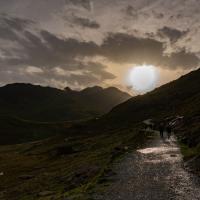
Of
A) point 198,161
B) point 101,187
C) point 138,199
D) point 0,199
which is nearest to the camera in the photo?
point 138,199

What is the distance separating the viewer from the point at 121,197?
32.2 metres

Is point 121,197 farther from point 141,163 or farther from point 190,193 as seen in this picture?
point 141,163

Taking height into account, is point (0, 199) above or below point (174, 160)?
below

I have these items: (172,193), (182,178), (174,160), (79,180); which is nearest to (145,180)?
(182,178)

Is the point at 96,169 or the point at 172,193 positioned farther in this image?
the point at 96,169

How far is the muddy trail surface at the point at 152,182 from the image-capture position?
3212 centimetres

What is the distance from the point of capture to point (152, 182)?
37.7 metres

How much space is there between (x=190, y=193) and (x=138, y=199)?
16.6 feet

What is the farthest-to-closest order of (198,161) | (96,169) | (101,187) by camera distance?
(96,169) → (198,161) → (101,187)

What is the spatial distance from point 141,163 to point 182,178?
1351cm

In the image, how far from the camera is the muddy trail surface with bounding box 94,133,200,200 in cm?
3212

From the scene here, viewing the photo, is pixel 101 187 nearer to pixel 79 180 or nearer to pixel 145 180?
pixel 145 180

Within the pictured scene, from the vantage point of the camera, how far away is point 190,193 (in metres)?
32.1

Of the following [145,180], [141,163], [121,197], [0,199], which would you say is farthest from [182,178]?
[0,199]
